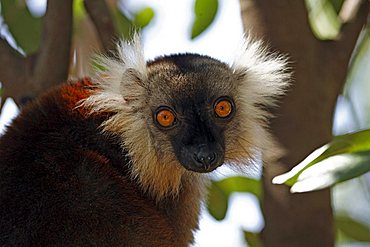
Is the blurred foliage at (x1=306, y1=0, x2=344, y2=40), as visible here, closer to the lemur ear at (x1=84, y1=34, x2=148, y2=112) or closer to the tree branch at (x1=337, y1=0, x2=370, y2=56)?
the tree branch at (x1=337, y1=0, x2=370, y2=56)

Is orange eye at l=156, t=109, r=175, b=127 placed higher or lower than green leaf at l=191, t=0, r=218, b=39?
lower

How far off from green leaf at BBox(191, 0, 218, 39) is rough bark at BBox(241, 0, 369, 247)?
13.5 inches

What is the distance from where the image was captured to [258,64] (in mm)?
5281

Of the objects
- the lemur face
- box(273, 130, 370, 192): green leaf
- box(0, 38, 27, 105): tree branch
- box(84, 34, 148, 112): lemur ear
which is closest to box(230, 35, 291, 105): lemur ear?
the lemur face

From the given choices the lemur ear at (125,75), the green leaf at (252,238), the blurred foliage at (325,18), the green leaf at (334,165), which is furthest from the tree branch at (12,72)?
the green leaf at (334,165)

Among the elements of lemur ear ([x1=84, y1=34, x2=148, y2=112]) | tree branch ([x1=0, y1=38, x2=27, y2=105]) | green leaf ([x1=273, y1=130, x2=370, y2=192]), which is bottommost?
green leaf ([x1=273, y1=130, x2=370, y2=192])

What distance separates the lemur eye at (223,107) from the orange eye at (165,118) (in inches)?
10.8

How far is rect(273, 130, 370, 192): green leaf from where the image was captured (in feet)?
10.0

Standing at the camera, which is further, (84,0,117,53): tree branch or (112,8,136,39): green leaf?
(112,8,136,39): green leaf

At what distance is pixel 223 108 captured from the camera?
4.89 m

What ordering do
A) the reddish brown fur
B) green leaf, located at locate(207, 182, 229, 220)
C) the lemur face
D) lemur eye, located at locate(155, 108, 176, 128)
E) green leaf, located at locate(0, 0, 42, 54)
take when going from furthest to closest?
green leaf, located at locate(0, 0, 42, 54) < green leaf, located at locate(207, 182, 229, 220) < lemur eye, located at locate(155, 108, 176, 128) < the lemur face < the reddish brown fur

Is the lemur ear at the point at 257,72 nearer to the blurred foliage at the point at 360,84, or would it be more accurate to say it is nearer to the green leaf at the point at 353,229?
the blurred foliage at the point at 360,84

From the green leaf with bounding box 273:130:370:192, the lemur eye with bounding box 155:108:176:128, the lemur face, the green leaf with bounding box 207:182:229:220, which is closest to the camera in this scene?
the green leaf with bounding box 273:130:370:192

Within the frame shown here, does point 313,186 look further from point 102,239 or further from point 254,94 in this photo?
point 254,94
